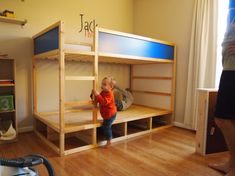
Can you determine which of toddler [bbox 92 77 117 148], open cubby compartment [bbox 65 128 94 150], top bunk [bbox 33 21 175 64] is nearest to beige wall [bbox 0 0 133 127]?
top bunk [bbox 33 21 175 64]

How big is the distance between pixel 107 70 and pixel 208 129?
2017 mm

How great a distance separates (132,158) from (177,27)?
7.33 feet

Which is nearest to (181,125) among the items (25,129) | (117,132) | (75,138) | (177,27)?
(117,132)

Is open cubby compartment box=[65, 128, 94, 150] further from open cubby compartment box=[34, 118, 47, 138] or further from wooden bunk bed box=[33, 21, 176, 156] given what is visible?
open cubby compartment box=[34, 118, 47, 138]

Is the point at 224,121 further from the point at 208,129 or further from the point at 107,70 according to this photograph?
the point at 107,70

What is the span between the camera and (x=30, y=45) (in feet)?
9.04

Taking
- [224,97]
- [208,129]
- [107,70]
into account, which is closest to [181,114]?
[208,129]

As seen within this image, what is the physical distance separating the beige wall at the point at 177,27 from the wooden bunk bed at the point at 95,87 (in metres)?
0.11

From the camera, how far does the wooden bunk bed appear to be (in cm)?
206

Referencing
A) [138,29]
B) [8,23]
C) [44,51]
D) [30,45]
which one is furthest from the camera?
[138,29]

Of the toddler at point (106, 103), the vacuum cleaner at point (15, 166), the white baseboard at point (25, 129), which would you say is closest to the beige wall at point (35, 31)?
the white baseboard at point (25, 129)

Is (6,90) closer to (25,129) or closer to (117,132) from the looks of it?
(25,129)

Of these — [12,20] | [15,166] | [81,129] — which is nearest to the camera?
[15,166]

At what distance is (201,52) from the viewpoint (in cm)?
278
